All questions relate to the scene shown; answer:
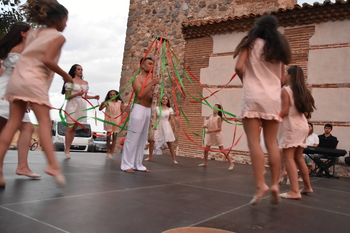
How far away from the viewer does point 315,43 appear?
29.3ft

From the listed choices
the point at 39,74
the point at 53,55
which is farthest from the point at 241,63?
the point at 39,74

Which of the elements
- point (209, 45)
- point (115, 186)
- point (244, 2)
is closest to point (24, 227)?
point (115, 186)

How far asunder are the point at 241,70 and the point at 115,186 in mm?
1962

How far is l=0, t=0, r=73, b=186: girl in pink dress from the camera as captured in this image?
2.93 meters

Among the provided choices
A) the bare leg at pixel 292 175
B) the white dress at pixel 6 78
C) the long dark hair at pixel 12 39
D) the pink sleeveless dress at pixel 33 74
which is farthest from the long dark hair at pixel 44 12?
the bare leg at pixel 292 175

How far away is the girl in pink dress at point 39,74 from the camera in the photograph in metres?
2.93

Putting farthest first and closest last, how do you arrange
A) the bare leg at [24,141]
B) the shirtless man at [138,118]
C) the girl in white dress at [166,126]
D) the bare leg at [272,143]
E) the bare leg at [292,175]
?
the girl in white dress at [166,126] → the shirtless man at [138,118] → the bare leg at [292,175] → the bare leg at [24,141] → the bare leg at [272,143]

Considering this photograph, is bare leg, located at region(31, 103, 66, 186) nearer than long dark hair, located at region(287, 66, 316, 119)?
Yes

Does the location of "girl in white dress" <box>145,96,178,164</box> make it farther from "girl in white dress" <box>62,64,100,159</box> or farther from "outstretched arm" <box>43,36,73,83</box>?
"outstretched arm" <box>43,36,73,83</box>

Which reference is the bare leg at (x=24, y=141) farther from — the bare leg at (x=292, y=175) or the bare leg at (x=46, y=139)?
the bare leg at (x=292, y=175)

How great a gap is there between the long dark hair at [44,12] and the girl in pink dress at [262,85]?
69.0 inches

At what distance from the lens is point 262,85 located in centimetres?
307

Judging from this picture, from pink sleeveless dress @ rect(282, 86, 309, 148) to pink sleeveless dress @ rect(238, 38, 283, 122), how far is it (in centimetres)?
101

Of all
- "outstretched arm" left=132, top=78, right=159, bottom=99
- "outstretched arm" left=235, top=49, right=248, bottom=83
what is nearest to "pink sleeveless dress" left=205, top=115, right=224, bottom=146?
"outstretched arm" left=132, top=78, right=159, bottom=99
